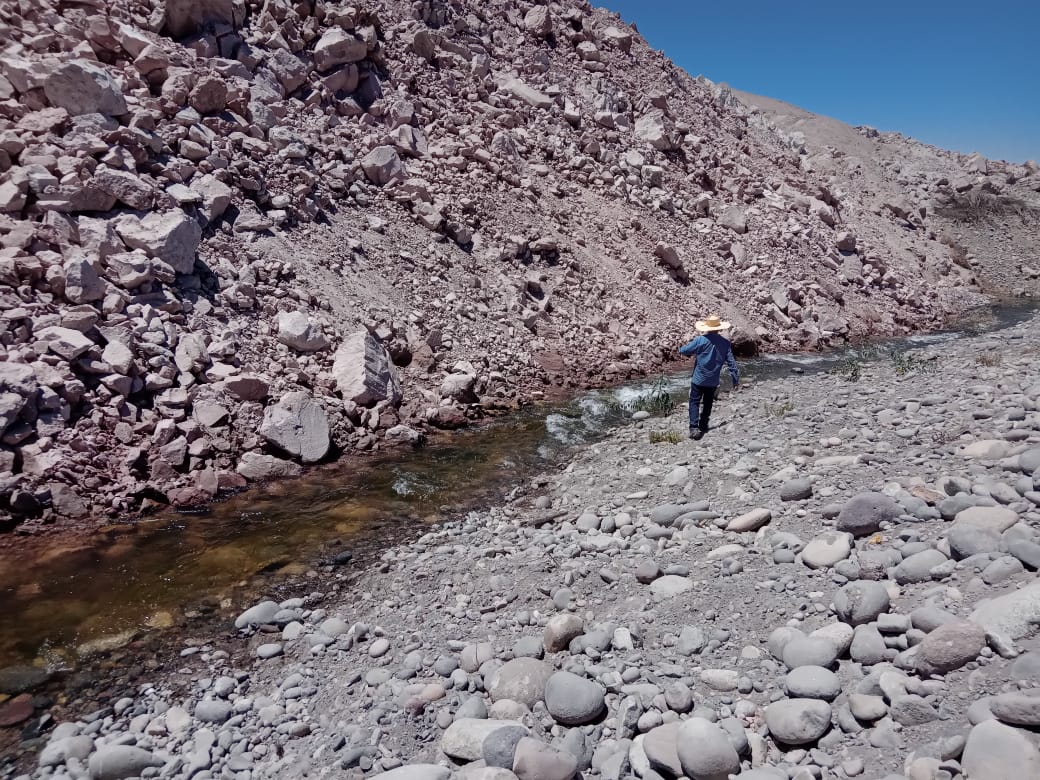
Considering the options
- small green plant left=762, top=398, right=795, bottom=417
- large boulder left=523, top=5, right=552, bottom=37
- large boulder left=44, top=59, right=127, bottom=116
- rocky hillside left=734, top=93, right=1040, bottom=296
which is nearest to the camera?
small green plant left=762, top=398, right=795, bottom=417

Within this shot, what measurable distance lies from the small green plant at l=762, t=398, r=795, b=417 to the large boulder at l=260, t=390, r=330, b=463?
6.96m

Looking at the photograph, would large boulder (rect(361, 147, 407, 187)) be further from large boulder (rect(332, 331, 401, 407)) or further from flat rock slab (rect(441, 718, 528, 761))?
flat rock slab (rect(441, 718, 528, 761))

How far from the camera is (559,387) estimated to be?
13.6 metres

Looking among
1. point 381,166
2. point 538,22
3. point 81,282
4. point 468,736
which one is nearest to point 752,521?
point 468,736

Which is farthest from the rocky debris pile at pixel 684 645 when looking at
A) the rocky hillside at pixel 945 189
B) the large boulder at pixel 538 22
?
the rocky hillside at pixel 945 189

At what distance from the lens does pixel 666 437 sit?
9.55m

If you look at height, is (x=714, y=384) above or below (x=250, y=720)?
above

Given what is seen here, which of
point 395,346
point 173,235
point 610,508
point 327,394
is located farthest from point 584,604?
point 173,235

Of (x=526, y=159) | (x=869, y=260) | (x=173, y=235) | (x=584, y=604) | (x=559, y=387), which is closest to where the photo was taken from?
(x=584, y=604)

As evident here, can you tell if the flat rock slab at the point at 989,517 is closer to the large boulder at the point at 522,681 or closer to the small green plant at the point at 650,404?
the large boulder at the point at 522,681

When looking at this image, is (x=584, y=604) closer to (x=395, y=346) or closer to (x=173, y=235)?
(x=395, y=346)

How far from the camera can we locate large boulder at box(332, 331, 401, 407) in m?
10.5

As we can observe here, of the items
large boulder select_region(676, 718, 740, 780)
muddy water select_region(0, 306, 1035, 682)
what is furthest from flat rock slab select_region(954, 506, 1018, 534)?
muddy water select_region(0, 306, 1035, 682)

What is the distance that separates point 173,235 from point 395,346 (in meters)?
4.13
